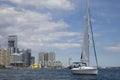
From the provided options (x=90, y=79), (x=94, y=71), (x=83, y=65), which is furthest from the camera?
(x=83, y=65)

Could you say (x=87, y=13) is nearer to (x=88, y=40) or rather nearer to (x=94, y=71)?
(x=88, y=40)

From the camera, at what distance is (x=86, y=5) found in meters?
119

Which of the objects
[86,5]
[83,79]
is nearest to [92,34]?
[86,5]

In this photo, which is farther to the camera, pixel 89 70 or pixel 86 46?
pixel 86 46

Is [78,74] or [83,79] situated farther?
[78,74]

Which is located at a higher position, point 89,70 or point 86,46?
point 86,46

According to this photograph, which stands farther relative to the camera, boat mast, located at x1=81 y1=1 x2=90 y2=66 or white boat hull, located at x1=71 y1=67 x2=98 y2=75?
boat mast, located at x1=81 y1=1 x2=90 y2=66

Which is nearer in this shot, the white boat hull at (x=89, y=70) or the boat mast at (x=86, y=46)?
the white boat hull at (x=89, y=70)

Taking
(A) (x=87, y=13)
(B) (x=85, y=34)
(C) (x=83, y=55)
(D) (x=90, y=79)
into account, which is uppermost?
(A) (x=87, y=13)

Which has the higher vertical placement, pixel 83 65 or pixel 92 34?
pixel 92 34

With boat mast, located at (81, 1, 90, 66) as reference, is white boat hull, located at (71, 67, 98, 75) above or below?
below

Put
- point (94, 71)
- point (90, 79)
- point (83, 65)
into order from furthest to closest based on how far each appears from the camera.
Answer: point (83, 65), point (94, 71), point (90, 79)

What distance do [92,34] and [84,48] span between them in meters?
6.07

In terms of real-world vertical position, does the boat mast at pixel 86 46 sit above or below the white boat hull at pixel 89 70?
above
